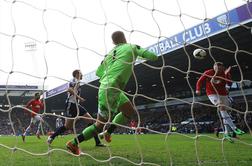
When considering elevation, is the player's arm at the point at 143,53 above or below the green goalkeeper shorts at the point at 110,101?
above

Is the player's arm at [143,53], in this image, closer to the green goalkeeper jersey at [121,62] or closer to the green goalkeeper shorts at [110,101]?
the green goalkeeper jersey at [121,62]

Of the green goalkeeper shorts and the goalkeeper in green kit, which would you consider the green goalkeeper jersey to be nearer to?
the goalkeeper in green kit

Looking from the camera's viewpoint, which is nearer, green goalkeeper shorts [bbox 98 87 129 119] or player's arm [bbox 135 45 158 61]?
player's arm [bbox 135 45 158 61]

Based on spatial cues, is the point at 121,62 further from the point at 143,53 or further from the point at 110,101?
the point at 110,101

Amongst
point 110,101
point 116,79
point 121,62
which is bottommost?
point 110,101

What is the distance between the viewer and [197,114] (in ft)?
75.8

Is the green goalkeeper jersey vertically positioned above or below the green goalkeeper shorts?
above

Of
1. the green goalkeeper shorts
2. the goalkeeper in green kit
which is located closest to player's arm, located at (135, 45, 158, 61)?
the goalkeeper in green kit

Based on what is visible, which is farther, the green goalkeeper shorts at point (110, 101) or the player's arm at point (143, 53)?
the green goalkeeper shorts at point (110, 101)

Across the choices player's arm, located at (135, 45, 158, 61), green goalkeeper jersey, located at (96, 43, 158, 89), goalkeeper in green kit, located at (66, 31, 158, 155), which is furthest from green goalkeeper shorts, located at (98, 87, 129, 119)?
player's arm, located at (135, 45, 158, 61)

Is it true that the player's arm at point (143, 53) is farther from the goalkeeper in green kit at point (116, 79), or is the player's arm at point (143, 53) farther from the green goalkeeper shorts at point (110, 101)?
the green goalkeeper shorts at point (110, 101)

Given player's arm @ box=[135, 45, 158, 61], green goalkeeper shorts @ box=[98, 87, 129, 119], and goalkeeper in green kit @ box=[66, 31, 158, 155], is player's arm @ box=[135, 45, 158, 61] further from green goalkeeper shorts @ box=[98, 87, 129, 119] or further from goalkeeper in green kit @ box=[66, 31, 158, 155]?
green goalkeeper shorts @ box=[98, 87, 129, 119]

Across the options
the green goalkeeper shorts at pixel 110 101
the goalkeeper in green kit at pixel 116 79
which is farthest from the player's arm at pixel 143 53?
the green goalkeeper shorts at pixel 110 101

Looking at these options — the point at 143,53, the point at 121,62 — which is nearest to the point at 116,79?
the point at 121,62
